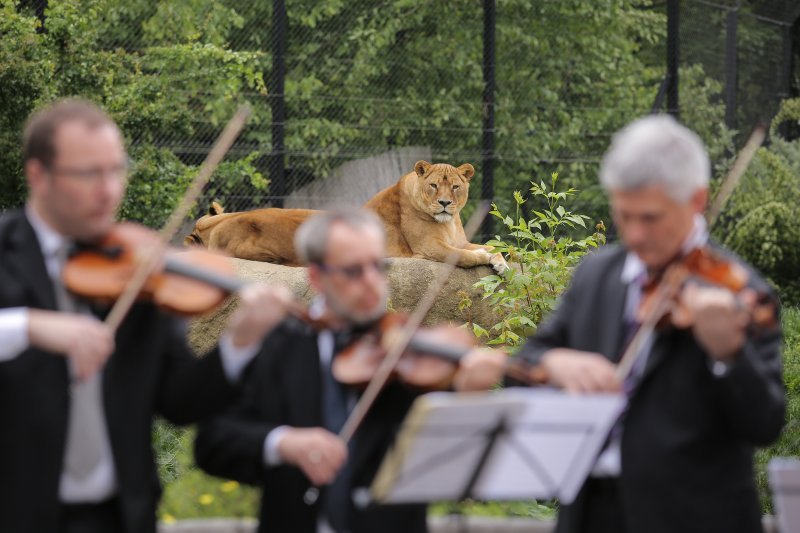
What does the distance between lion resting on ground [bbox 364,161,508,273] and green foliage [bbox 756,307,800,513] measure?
2.43 m

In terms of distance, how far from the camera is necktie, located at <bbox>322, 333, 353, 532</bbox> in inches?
127

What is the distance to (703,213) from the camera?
3.47 meters

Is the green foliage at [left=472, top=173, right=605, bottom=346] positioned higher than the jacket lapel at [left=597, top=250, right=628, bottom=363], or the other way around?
the jacket lapel at [left=597, top=250, right=628, bottom=363]

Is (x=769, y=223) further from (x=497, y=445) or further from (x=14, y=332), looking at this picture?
(x=14, y=332)

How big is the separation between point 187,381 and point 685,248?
1.12 meters

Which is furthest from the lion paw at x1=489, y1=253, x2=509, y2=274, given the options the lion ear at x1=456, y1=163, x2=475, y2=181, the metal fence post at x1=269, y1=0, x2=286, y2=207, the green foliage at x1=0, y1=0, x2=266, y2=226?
the metal fence post at x1=269, y1=0, x2=286, y2=207

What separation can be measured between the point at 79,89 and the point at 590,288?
7.56 m

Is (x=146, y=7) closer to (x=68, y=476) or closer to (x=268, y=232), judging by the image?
(x=268, y=232)

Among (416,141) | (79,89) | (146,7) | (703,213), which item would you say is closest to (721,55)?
(416,141)

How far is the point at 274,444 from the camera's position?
3.17 metres

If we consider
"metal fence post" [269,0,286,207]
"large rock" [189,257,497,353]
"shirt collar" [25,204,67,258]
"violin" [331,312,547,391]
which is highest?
"shirt collar" [25,204,67,258]

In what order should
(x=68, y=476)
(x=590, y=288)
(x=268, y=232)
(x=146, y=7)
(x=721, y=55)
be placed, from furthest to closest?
(x=721, y=55)
(x=146, y=7)
(x=268, y=232)
(x=590, y=288)
(x=68, y=476)

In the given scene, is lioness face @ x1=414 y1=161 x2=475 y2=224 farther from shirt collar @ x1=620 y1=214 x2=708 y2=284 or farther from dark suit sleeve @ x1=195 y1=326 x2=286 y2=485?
dark suit sleeve @ x1=195 y1=326 x2=286 y2=485

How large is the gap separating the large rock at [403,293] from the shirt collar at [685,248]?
5.14 meters
